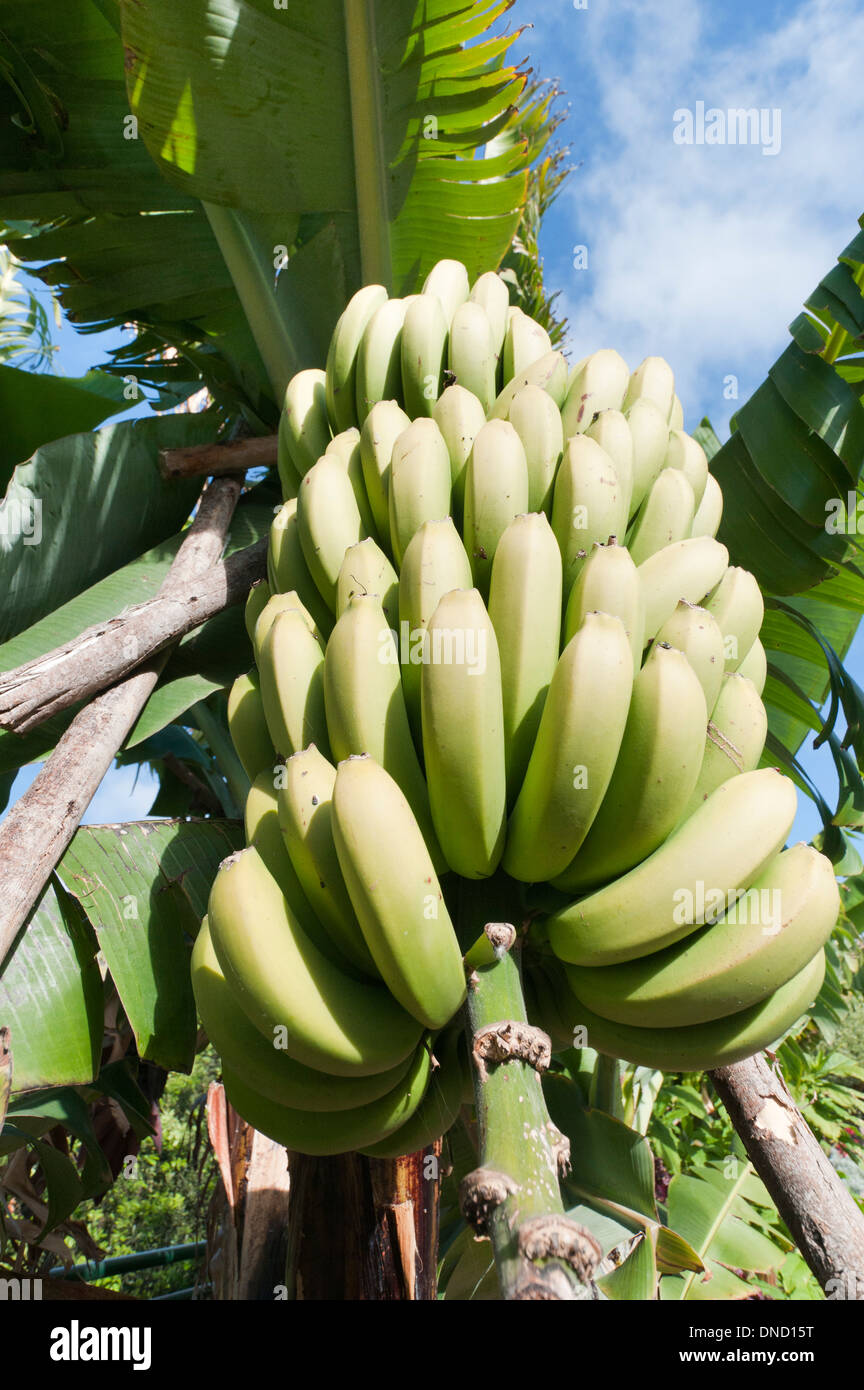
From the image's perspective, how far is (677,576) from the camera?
4.27 ft

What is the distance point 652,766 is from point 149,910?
86cm

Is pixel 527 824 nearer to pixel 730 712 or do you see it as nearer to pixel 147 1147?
pixel 730 712

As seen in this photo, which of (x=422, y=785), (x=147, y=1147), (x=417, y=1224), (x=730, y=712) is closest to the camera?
(x=422, y=785)

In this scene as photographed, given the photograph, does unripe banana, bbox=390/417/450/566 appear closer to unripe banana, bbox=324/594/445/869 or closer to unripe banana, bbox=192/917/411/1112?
unripe banana, bbox=324/594/445/869

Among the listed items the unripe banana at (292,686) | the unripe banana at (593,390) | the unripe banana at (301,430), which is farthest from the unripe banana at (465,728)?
the unripe banana at (301,430)

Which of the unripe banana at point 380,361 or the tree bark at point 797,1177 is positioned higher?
the unripe banana at point 380,361

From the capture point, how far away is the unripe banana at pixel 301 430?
1.76 meters

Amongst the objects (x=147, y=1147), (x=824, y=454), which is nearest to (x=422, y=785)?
(x=824, y=454)

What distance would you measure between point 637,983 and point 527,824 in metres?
0.23

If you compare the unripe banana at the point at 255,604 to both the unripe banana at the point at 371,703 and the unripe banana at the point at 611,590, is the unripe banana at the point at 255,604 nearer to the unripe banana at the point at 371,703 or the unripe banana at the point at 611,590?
the unripe banana at the point at 371,703

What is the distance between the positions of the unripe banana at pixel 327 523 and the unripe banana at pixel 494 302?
1.67ft

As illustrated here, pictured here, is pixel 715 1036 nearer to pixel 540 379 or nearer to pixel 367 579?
pixel 367 579

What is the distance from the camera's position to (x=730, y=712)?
125cm
